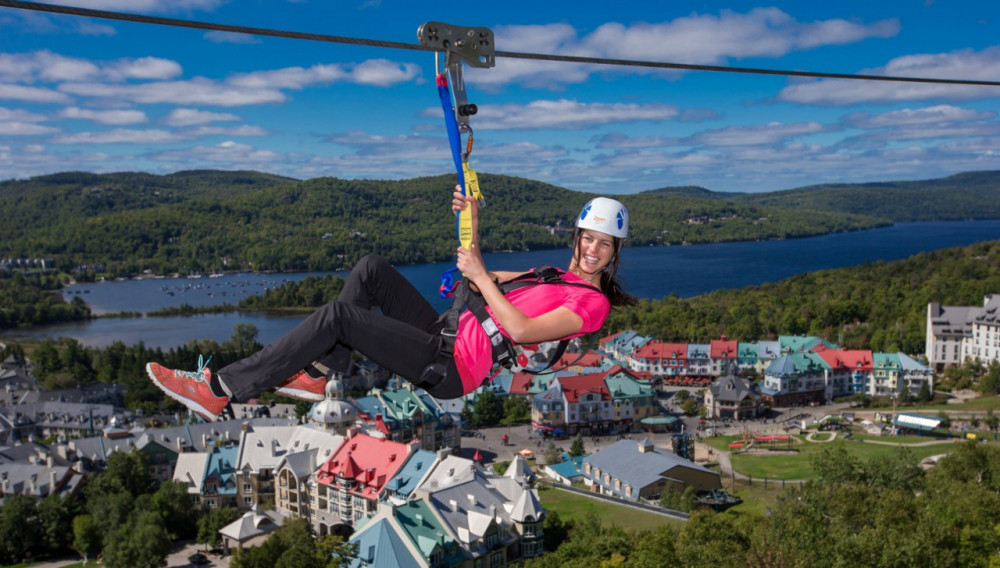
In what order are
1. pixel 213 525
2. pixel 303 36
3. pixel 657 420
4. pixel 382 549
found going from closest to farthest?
pixel 303 36
pixel 382 549
pixel 213 525
pixel 657 420

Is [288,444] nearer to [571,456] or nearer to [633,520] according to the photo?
[571,456]

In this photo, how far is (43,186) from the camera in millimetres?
189875

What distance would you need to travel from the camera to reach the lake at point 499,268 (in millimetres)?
75438

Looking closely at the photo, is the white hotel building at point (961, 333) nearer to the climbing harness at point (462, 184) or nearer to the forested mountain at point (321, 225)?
the climbing harness at point (462, 184)

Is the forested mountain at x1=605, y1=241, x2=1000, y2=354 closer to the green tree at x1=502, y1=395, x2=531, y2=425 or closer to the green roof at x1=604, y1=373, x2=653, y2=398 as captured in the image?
the green roof at x1=604, y1=373, x2=653, y2=398

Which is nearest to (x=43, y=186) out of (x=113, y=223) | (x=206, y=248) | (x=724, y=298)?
(x=113, y=223)

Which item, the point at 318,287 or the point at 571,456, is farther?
the point at 318,287

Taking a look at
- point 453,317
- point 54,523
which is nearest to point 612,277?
point 453,317

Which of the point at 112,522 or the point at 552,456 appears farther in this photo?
the point at 552,456

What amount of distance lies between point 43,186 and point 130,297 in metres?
110

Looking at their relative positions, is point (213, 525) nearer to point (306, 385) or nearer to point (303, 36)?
point (306, 385)

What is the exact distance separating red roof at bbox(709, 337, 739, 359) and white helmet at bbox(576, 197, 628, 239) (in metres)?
46.7

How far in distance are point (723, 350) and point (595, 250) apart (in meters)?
47.2

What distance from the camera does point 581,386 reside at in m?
37.9
